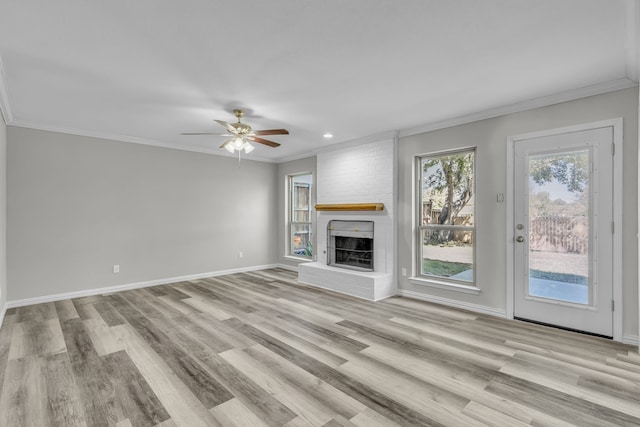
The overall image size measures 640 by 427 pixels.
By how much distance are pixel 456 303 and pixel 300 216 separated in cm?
379

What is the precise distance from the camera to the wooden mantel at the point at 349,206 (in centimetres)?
484

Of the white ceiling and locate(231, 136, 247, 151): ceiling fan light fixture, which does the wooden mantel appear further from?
locate(231, 136, 247, 151): ceiling fan light fixture

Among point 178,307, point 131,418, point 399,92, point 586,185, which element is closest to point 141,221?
point 178,307

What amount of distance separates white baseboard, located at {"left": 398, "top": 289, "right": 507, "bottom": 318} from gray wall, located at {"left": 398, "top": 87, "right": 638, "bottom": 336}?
0.04 metres

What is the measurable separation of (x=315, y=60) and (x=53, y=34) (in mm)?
1851

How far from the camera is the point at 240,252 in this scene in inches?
256

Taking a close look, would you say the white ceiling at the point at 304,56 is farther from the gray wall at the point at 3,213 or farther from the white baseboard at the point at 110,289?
the white baseboard at the point at 110,289

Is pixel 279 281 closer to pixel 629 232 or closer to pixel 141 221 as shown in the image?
pixel 141 221

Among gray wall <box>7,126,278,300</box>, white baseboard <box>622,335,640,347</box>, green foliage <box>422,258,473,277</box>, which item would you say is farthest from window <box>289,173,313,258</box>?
white baseboard <box>622,335,640,347</box>

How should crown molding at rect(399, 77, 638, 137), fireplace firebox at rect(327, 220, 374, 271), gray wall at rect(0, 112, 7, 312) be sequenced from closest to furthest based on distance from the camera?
crown molding at rect(399, 77, 638, 137)
gray wall at rect(0, 112, 7, 312)
fireplace firebox at rect(327, 220, 374, 271)

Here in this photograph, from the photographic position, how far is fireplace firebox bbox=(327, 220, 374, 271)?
5086 mm

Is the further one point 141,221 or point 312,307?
point 141,221

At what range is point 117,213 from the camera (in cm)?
494

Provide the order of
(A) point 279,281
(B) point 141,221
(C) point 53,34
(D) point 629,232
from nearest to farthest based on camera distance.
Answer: (C) point 53,34, (D) point 629,232, (B) point 141,221, (A) point 279,281
